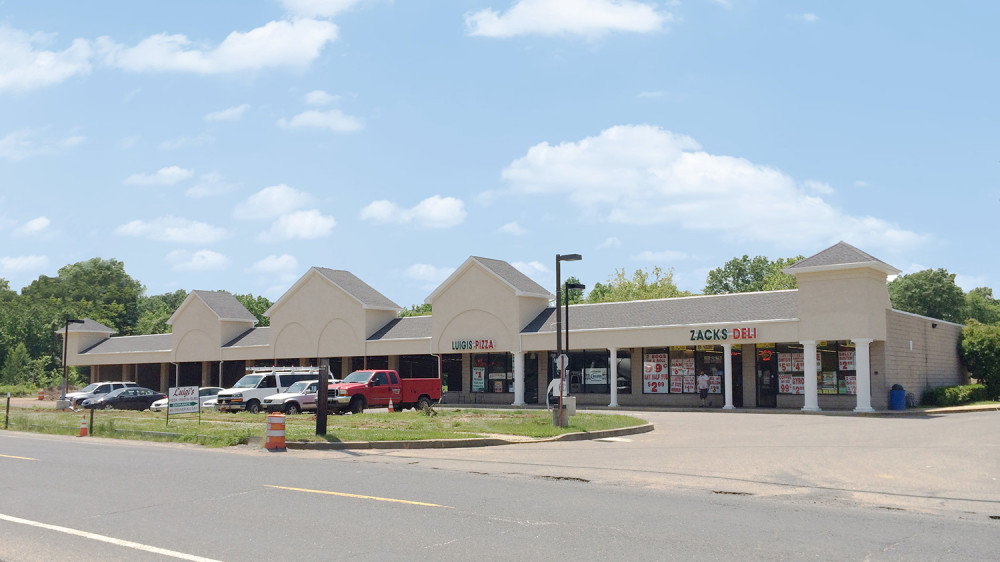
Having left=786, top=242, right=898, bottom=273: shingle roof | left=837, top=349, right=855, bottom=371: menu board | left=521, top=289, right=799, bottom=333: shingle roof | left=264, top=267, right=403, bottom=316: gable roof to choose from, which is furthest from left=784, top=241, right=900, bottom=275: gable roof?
left=264, top=267, right=403, bottom=316: gable roof

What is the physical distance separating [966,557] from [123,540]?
27.1ft

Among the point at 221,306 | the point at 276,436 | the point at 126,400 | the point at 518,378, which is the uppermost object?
the point at 221,306

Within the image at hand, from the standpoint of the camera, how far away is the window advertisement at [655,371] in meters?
40.7

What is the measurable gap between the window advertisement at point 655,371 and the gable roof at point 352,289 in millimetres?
17340

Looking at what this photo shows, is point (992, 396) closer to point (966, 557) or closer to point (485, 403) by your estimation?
point (485, 403)

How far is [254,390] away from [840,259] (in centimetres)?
2475

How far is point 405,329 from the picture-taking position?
1960 inches

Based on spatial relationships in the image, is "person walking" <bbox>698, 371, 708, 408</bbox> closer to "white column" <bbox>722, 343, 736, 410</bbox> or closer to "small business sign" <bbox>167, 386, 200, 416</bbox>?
"white column" <bbox>722, 343, 736, 410</bbox>

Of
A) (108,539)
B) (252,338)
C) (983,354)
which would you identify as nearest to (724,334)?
(983,354)

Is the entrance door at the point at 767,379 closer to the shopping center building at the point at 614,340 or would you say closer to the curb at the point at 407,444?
the shopping center building at the point at 614,340

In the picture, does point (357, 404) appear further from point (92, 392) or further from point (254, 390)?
point (92, 392)

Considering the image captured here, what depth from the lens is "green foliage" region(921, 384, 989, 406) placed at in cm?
3725

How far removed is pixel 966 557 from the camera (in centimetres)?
793

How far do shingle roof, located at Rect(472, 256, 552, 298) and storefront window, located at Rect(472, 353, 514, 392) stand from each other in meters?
3.80
